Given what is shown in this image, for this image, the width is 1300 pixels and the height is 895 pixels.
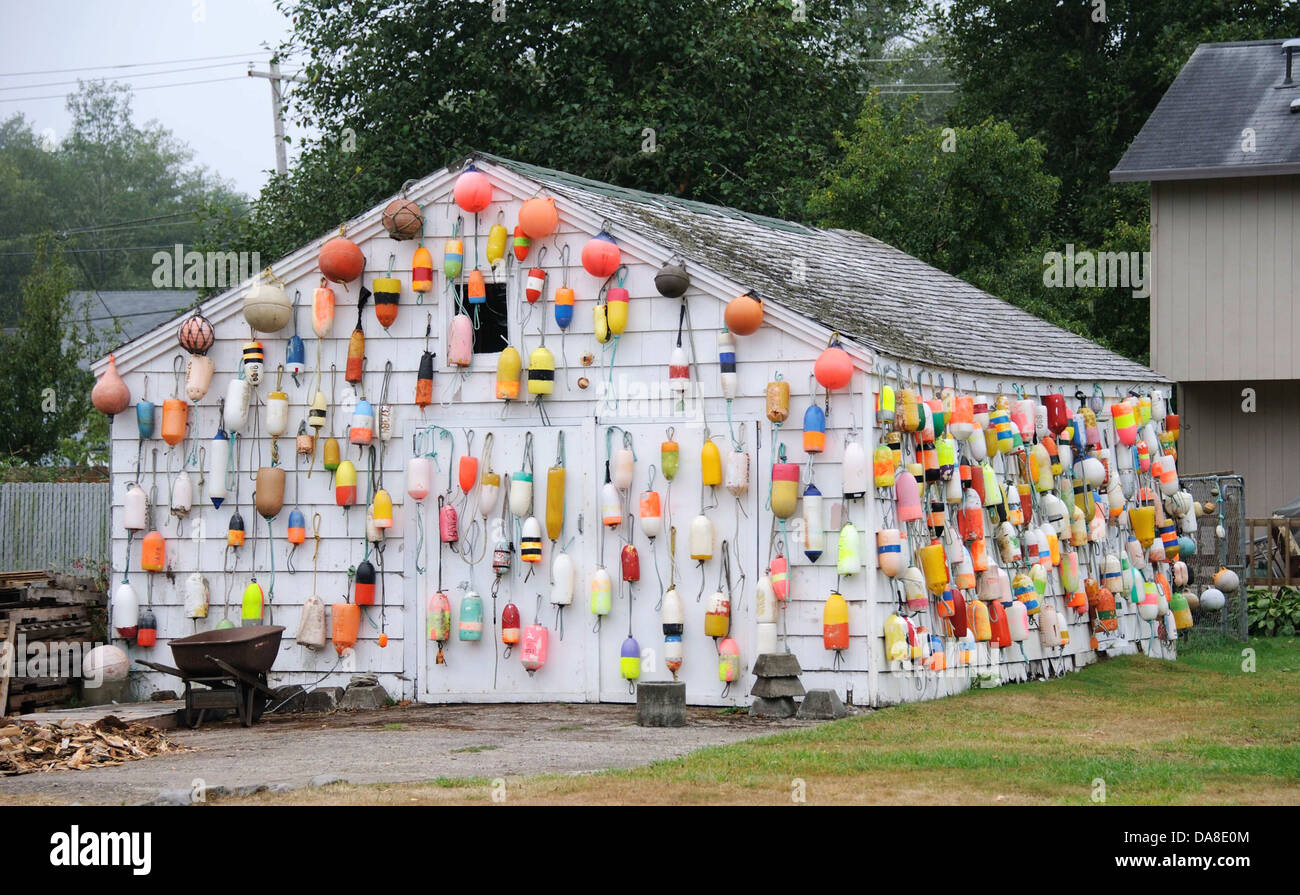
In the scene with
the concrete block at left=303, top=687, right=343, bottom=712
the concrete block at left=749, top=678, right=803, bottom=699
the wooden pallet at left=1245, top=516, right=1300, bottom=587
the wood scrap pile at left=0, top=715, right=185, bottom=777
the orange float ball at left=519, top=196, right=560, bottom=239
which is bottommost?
the concrete block at left=303, top=687, right=343, bottom=712

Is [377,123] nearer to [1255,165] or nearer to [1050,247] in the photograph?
[1050,247]

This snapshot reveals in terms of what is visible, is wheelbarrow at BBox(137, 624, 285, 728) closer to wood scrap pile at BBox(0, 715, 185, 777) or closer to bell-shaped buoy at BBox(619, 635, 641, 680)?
wood scrap pile at BBox(0, 715, 185, 777)

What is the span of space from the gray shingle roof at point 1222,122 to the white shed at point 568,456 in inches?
416

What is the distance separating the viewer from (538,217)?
15.7m

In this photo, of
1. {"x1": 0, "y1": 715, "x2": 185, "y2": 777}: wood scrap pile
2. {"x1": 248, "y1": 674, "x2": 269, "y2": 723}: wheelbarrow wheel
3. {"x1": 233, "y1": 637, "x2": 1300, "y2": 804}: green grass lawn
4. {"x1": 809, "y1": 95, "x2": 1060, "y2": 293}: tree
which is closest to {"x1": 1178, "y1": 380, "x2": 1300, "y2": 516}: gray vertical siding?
{"x1": 809, "y1": 95, "x2": 1060, "y2": 293}: tree

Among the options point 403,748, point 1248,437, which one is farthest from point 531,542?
point 1248,437

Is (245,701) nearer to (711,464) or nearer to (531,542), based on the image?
(531,542)

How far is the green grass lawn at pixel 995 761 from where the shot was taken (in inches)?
401

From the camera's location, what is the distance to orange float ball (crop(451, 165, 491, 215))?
16.0 meters

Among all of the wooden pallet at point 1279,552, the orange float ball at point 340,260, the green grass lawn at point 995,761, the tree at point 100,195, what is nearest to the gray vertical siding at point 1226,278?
the wooden pallet at point 1279,552

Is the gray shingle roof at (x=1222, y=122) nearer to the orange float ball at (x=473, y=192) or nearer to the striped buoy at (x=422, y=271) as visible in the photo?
the orange float ball at (x=473, y=192)

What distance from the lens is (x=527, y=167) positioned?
16.9m

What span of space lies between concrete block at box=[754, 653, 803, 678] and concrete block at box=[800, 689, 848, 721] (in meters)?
0.27
